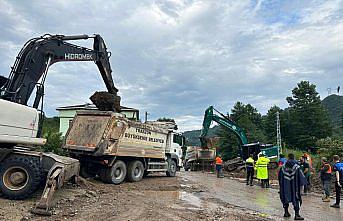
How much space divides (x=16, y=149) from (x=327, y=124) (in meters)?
50.9

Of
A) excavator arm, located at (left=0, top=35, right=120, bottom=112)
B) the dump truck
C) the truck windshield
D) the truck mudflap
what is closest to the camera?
the truck mudflap

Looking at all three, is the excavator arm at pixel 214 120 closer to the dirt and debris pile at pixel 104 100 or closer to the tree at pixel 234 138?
the dirt and debris pile at pixel 104 100

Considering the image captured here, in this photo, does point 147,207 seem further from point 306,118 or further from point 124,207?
point 306,118

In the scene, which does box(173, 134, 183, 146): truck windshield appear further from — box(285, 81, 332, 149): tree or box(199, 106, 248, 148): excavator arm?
box(285, 81, 332, 149): tree

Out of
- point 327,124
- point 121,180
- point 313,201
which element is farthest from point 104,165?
point 327,124

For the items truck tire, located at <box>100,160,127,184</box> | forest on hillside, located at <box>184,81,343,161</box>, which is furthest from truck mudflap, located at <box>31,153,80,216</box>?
forest on hillside, located at <box>184,81,343,161</box>

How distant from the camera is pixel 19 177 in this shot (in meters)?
8.62

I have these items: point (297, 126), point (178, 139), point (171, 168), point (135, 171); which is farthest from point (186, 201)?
point (297, 126)

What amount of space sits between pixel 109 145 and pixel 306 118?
154ft

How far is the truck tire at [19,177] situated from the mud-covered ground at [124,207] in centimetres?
24

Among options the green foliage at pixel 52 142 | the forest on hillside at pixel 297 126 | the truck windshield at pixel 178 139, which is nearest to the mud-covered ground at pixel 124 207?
the green foliage at pixel 52 142

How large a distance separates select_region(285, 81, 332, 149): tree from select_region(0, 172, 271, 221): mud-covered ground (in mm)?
44345

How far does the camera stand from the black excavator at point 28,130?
834 cm

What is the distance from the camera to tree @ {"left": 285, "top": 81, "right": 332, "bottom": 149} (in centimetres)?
5144
